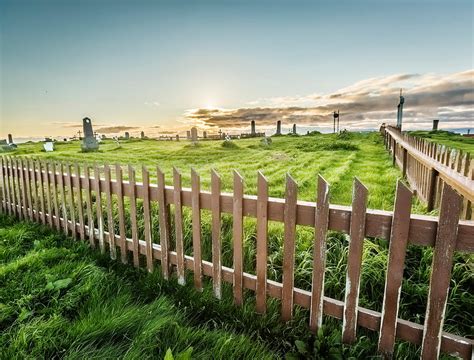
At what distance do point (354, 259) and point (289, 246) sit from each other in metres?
0.48

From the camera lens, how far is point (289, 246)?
7.61 ft

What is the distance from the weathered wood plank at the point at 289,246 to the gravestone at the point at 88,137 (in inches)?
749

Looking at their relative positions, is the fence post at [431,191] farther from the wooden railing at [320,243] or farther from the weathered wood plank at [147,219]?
the weathered wood plank at [147,219]

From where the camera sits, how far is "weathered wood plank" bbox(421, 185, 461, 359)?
172 cm

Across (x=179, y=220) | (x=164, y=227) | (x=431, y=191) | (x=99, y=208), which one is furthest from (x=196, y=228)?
(x=431, y=191)

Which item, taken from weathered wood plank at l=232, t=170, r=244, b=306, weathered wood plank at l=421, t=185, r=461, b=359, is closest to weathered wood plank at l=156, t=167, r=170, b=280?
weathered wood plank at l=232, t=170, r=244, b=306

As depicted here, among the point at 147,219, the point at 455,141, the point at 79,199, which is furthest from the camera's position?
the point at 455,141

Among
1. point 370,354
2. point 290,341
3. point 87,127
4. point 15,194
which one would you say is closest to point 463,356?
point 370,354

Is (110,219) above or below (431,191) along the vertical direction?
below

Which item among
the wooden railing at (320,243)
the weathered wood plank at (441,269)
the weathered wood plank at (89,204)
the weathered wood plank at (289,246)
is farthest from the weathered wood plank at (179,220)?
the weathered wood plank at (441,269)

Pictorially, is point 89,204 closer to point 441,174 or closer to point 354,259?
point 354,259

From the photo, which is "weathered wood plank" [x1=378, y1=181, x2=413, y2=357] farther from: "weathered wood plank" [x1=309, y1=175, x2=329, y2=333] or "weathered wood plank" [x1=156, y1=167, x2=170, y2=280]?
"weathered wood plank" [x1=156, y1=167, x2=170, y2=280]

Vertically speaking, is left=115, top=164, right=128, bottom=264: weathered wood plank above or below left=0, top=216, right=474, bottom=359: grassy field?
above

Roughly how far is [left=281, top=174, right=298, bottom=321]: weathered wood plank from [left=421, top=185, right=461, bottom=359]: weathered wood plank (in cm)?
92
